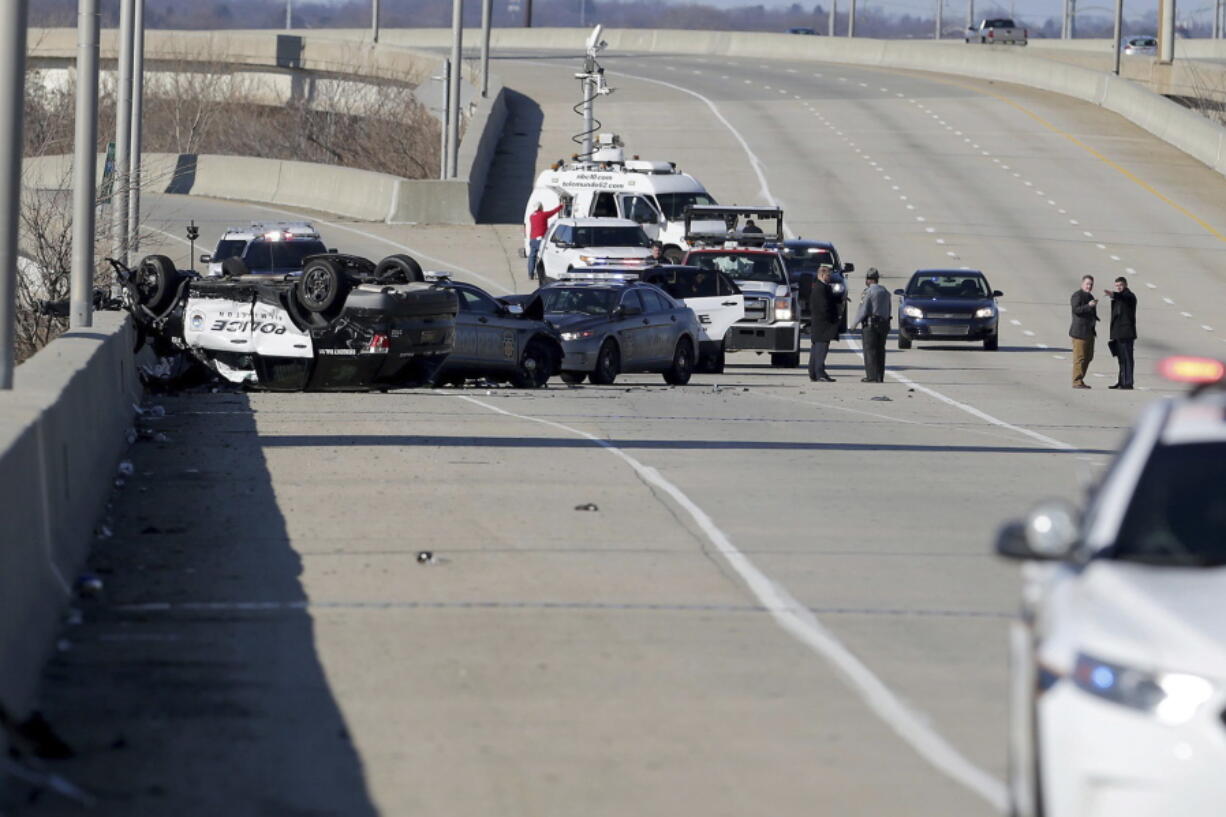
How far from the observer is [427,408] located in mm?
22906

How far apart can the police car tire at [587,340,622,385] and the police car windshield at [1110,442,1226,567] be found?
68.8ft

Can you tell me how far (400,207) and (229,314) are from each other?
1386 inches

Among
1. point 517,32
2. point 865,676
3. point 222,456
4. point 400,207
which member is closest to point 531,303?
point 222,456

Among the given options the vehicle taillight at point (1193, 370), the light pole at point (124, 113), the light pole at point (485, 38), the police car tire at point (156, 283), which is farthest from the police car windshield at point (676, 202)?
the vehicle taillight at point (1193, 370)

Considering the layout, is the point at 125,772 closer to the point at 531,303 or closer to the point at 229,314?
the point at 229,314

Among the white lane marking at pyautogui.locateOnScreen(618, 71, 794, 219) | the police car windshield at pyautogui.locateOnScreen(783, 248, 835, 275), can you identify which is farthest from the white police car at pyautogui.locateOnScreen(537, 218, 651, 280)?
the white lane marking at pyautogui.locateOnScreen(618, 71, 794, 219)

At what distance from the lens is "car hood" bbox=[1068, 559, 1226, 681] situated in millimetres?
5488

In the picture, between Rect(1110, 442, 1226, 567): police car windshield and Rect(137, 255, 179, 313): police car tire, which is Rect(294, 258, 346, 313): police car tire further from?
Rect(1110, 442, 1226, 567): police car windshield

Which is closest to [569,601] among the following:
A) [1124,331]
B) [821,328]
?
[821,328]

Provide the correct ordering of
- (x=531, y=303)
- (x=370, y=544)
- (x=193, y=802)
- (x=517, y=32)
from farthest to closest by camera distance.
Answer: (x=517, y=32) < (x=531, y=303) < (x=370, y=544) < (x=193, y=802)

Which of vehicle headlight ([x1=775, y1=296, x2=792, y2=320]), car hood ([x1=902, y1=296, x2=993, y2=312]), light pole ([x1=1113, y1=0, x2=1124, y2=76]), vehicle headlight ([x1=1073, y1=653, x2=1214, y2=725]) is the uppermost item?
light pole ([x1=1113, y1=0, x2=1124, y2=76])

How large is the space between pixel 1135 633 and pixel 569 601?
5714 mm

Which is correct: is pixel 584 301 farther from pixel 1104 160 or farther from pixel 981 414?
pixel 1104 160

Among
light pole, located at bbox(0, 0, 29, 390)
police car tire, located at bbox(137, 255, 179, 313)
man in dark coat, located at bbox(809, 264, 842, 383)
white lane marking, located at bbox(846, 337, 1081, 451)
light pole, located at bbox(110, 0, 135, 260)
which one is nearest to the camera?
light pole, located at bbox(0, 0, 29, 390)
